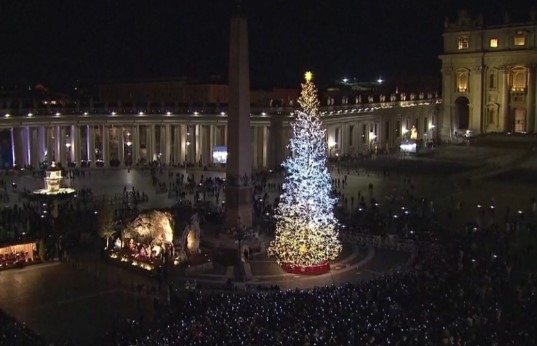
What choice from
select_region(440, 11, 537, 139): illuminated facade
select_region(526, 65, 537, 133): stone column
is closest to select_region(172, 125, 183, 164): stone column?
select_region(440, 11, 537, 139): illuminated facade

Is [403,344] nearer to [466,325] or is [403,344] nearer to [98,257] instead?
[466,325]

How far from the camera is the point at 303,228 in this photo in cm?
3020

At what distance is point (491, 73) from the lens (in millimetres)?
83250

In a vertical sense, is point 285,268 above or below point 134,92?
below

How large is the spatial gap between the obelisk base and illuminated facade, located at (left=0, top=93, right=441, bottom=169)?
103ft

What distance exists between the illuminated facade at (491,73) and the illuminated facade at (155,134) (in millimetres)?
12604

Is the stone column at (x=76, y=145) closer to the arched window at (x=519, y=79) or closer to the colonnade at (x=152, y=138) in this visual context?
the colonnade at (x=152, y=138)

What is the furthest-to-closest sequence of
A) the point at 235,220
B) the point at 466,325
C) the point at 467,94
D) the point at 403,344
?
1. the point at 467,94
2. the point at 235,220
3. the point at 466,325
4. the point at 403,344

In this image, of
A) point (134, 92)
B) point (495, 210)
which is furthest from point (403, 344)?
point (134, 92)

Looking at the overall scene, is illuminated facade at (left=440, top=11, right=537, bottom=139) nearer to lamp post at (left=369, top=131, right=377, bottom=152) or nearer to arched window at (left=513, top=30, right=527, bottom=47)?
arched window at (left=513, top=30, right=527, bottom=47)

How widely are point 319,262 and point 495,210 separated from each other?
57.2ft

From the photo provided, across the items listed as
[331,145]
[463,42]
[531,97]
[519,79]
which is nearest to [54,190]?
[331,145]

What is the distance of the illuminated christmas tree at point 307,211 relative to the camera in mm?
30359

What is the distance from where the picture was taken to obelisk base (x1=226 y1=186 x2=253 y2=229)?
35312mm
